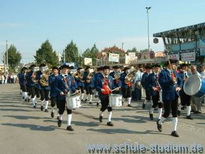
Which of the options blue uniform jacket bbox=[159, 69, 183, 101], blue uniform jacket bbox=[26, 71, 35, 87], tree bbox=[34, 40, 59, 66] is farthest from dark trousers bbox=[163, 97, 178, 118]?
tree bbox=[34, 40, 59, 66]

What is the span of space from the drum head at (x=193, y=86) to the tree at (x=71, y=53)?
61.3m

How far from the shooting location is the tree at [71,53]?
71.2m

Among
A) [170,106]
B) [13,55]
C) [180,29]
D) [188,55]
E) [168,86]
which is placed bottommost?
[170,106]

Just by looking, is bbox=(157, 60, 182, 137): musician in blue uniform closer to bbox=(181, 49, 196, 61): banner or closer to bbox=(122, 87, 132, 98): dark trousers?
bbox=(122, 87, 132, 98): dark trousers

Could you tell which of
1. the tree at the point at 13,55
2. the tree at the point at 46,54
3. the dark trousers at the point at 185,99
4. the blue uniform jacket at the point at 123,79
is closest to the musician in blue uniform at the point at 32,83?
the blue uniform jacket at the point at 123,79

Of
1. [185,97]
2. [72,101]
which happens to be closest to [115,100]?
[72,101]

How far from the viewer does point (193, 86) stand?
10422 mm

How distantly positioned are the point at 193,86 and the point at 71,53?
6194 centimetres

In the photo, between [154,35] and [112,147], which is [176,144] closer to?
[112,147]

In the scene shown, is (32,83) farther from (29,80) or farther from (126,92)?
(126,92)

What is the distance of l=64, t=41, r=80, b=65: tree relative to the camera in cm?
7119

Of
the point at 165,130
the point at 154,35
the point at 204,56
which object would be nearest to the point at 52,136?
the point at 165,130

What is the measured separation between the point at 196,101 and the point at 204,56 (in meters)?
15.4

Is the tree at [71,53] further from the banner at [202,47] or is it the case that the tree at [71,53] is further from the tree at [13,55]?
the banner at [202,47]
